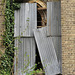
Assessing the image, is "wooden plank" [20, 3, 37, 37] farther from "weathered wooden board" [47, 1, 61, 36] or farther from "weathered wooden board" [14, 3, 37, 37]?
"weathered wooden board" [47, 1, 61, 36]

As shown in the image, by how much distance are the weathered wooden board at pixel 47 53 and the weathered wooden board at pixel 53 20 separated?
342 millimetres

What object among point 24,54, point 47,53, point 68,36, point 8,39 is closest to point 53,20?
point 68,36

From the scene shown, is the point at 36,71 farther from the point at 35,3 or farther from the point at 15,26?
the point at 35,3

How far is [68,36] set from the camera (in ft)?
17.8

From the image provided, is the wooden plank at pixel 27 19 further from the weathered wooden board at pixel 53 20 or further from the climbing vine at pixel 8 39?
the weathered wooden board at pixel 53 20

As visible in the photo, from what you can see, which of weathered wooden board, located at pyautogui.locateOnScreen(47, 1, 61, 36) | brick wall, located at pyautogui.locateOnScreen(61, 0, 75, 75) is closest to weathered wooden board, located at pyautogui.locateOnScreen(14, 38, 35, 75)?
weathered wooden board, located at pyautogui.locateOnScreen(47, 1, 61, 36)

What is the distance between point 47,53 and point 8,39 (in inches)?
66.5

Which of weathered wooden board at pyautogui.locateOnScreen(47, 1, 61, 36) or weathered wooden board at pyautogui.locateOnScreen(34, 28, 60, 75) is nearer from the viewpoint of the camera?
weathered wooden board at pyautogui.locateOnScreen(34, 28, 60, 75)

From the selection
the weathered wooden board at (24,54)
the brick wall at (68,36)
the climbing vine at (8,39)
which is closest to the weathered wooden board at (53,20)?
the brick wall at (68,36)

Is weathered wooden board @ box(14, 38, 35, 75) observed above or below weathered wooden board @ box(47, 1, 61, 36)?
below

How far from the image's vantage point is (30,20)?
5688 mm

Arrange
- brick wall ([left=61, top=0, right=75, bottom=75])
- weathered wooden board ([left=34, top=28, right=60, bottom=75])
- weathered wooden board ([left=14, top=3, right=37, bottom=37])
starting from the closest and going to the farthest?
brick wall ([left=61, top=0, right=75, bottom=75]), weathered wooden board ([left=34, top=28, right=60, bottom=75]), weathered wooden board ([left=14, top=3, right=37, bottom=37])

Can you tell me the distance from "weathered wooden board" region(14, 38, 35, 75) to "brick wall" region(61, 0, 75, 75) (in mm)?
1270

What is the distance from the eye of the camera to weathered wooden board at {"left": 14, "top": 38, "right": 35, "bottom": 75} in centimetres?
558
